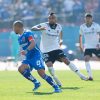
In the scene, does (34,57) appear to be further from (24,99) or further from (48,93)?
(24,99)

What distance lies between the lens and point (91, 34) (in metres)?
22.9

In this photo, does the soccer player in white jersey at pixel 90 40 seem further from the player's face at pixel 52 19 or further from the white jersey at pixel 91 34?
the player's face at pixel 52 19

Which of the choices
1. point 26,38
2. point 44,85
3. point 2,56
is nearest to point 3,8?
point 2,56

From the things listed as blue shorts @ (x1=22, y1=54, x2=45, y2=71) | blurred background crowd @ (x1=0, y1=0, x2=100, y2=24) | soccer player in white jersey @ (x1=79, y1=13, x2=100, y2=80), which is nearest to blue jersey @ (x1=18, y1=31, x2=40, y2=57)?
blue shorts @ (x1=22, y1=54, x2=45, y2=71)

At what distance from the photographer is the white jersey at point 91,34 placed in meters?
22.8

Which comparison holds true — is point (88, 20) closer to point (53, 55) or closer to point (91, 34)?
point (91, 34)

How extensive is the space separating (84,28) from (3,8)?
19.7 m

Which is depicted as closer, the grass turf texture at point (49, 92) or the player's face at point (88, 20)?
the grass turf texture at point (49, 92)

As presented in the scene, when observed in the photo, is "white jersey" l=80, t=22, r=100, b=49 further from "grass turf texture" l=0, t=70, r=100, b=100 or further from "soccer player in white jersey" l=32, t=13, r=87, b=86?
"grass turf texture" l=0, t=70, r=100, b=100

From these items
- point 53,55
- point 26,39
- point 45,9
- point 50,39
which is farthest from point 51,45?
point 45,9

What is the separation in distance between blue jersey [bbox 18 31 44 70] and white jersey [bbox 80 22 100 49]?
596 cm

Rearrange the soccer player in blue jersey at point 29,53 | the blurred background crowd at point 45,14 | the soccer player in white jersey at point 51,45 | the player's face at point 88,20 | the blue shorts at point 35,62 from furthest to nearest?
the blurred background crowd at point 45,14 < the player's face at point 88,20 < the soccer player in white jersey at point 51,45 < the blue shorts at point 35,62 < the soccer player in blue jersey at point 29,53

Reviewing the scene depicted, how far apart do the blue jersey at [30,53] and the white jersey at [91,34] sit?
5.96 meters

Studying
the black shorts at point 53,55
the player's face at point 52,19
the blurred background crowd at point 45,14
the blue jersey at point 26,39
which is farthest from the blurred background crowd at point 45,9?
the blue jersey at point 26,39
